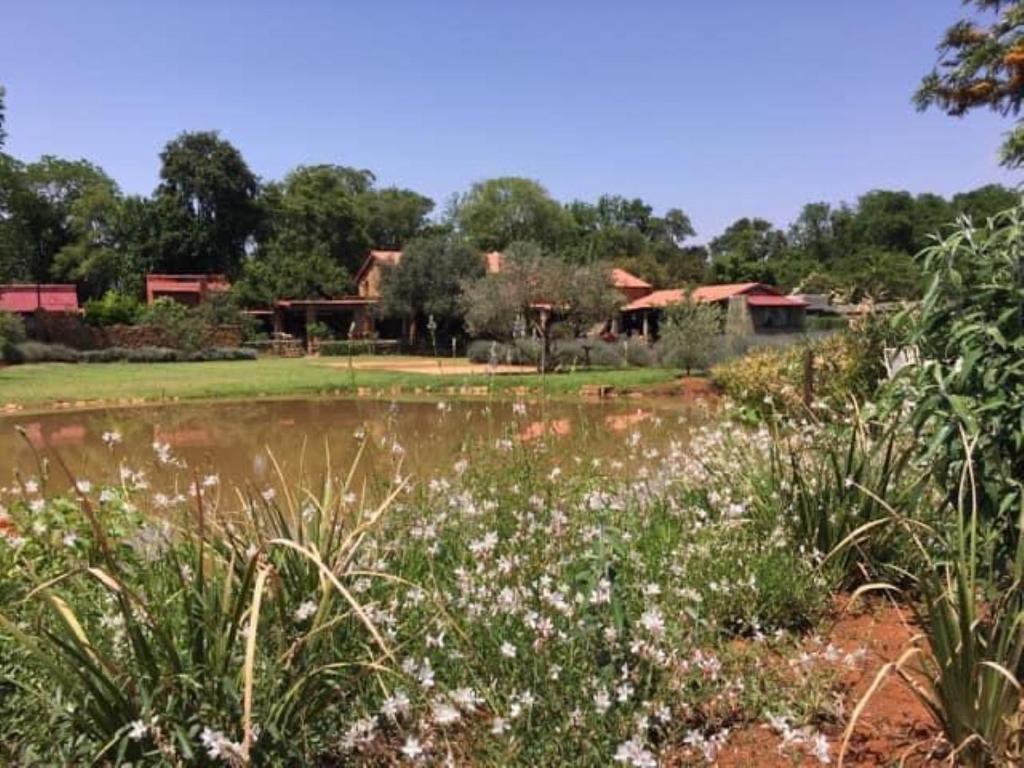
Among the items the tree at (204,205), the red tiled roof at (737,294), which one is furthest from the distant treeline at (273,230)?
the red tiled roof at (737,294)

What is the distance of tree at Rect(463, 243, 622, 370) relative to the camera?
103 ft

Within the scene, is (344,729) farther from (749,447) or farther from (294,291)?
(294,291)

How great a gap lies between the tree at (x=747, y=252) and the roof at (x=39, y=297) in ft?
129

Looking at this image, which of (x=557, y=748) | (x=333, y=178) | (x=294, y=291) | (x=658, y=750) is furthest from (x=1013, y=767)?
(x=333, y=178)

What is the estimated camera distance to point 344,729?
90.2 inches

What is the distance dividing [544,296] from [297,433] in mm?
16590

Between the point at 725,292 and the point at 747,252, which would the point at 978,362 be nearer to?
the point at 725,292

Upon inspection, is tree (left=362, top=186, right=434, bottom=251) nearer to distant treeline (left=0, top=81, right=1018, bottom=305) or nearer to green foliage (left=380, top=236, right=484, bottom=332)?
distant treeline (left=0, top=81, right=1018, bottom=305)

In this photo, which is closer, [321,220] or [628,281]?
[628,281]

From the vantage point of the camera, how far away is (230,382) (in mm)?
25484

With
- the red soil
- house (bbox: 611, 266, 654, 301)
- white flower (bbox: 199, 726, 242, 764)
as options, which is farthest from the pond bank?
house (bbox: 611, 266, 654, 301)

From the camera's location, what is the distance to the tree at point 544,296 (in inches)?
1232

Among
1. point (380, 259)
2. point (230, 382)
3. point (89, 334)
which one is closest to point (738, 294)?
point (380, 259)

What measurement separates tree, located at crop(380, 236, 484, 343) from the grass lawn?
967 cm
